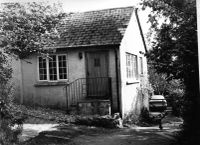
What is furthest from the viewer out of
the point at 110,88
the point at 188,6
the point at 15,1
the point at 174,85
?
the point at 110,88

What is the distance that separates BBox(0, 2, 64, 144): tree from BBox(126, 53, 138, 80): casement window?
492 cm

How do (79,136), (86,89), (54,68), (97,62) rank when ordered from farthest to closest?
(54,68) < (97,62) < (86,89) < (79,136)

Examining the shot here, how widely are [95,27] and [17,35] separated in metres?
5.76

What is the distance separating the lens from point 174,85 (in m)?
11.0

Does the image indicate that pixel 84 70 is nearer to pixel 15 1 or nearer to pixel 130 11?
pixel 130 11

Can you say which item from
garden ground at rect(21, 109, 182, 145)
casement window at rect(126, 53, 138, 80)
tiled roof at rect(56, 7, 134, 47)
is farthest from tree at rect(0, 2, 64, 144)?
casement window at rect(126, 53, 138, 80)

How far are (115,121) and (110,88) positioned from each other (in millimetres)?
1623

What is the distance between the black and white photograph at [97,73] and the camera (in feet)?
23.0

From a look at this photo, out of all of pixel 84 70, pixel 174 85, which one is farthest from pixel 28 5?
pixel 174 85

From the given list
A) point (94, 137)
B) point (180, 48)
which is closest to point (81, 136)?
point (94, 137)

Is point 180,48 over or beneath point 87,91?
over

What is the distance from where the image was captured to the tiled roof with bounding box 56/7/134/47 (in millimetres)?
12820

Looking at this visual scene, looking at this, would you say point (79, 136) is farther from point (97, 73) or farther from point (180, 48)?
point (97, 73)

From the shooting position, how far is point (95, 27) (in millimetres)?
13570
